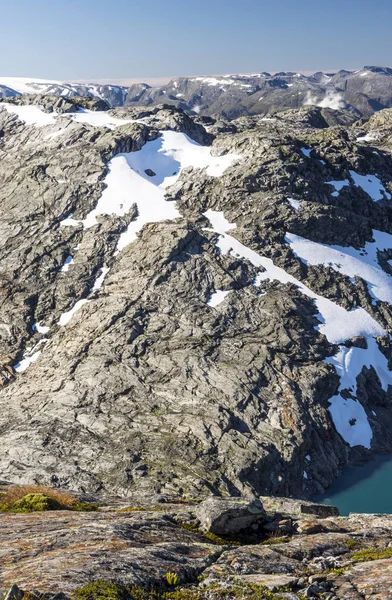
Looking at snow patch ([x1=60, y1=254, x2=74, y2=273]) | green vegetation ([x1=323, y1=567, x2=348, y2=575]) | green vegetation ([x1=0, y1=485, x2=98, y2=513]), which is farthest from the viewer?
snow patch ([x1=60, y1=254, x2=74, y2=273])

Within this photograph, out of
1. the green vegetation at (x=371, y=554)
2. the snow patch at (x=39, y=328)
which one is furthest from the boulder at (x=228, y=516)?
the snow patch at (x=39, y=328)

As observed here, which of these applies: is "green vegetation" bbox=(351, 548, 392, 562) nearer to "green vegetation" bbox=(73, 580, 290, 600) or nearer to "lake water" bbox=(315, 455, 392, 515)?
"green vegetation" bbox=(73, 580, 290, 600)

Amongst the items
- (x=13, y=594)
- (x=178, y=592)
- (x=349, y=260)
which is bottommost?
(x=178, y=592)

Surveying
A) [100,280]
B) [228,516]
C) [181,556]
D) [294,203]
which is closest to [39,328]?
[100,280]

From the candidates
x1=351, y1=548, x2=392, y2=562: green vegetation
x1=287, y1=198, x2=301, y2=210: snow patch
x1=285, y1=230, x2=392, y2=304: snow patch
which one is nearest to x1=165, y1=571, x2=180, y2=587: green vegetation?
x1=351, y1=548, x2=392, y2=562: green vegetation

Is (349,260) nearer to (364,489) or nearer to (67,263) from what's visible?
(364,489)
